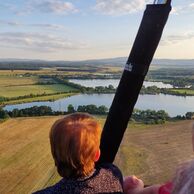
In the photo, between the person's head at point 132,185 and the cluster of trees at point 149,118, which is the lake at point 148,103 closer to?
the cluster of trees at point 149,118

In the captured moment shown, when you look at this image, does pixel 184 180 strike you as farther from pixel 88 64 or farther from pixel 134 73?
pixel 88 64

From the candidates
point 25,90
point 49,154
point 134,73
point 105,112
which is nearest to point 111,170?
point 134,73

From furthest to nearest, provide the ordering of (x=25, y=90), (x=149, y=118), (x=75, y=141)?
(x=25, y=90) < (x=149, y=118) < (x=75, y=141)

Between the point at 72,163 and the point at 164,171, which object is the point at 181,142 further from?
the point at 72,163

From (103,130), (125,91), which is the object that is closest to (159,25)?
(125,91)

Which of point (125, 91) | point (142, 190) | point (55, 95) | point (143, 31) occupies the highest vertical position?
point (143, 31)

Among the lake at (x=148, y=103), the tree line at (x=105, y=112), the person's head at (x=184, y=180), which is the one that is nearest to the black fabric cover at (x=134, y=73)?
the person's head at (x=184, y=180)
